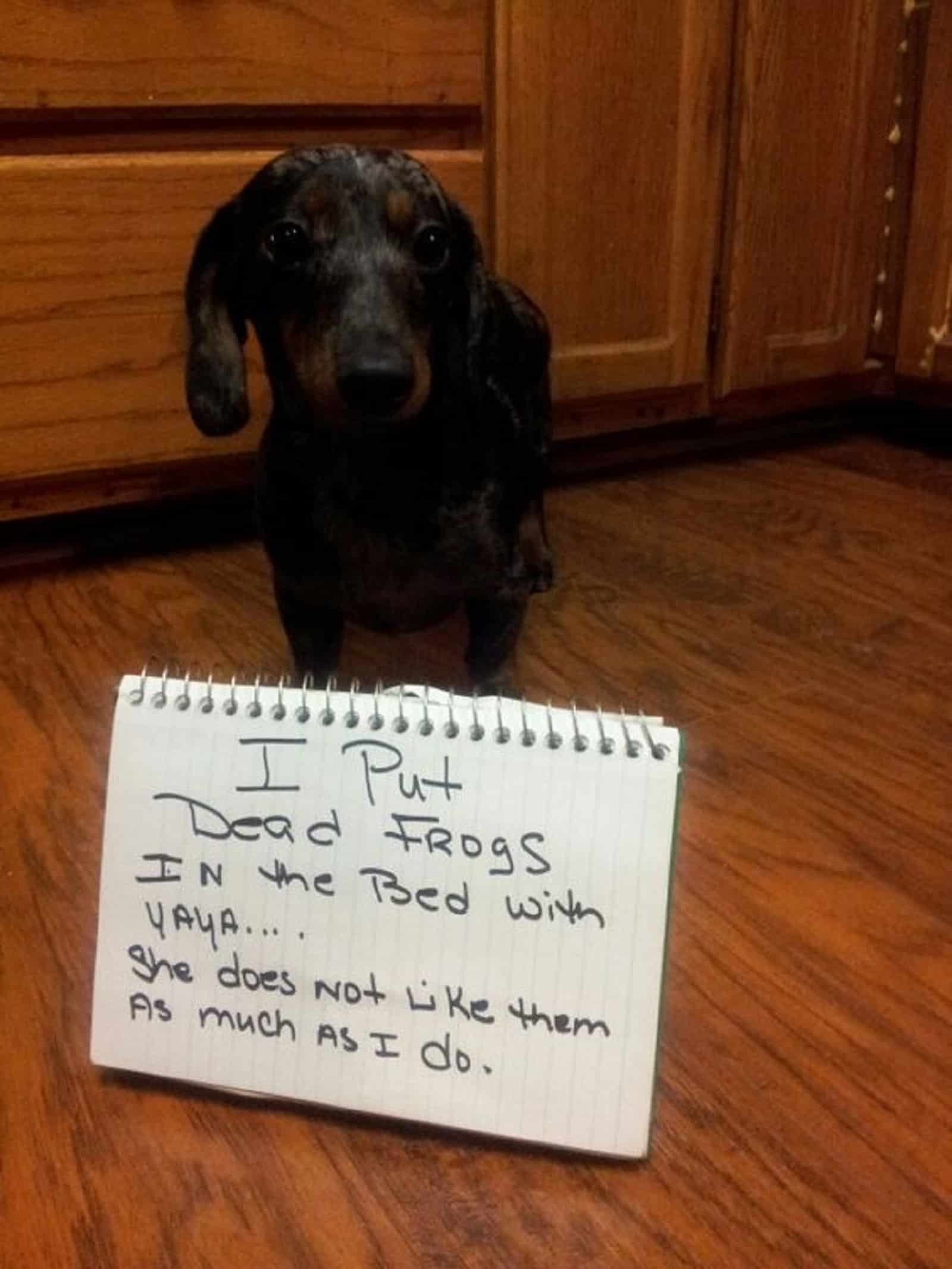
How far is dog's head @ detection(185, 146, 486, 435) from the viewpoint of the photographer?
0.97m

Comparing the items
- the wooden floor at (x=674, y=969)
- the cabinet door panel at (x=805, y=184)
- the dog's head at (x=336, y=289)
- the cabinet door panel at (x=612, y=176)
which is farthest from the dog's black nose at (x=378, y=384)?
the cabinet door panel at (x=805, y=184)

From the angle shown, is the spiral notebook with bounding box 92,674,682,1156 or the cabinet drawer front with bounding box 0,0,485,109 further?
the cabinet drawer front with bounding box 0,0,485,109

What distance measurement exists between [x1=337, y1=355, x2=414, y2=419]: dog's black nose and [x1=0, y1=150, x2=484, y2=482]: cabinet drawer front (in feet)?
2.16

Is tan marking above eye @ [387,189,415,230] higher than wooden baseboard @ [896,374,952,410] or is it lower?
higher

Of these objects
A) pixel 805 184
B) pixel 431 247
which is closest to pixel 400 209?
pixel 431 247

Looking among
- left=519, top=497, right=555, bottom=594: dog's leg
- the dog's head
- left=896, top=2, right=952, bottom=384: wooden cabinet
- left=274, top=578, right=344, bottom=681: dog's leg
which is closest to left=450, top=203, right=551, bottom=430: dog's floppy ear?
the dog's head

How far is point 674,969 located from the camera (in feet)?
2.88

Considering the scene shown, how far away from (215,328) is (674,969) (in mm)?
634

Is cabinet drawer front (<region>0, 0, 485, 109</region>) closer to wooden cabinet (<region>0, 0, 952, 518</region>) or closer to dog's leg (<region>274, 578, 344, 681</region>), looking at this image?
wooden cabinet (<region>0, 0, 952, 518</region>)

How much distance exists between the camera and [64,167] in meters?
1.42

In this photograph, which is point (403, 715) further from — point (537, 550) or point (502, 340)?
point (537, 550)

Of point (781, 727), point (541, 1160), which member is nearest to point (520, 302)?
point (781, 727)

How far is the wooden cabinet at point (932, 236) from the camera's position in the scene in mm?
1957

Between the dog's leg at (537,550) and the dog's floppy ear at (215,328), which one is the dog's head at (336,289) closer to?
the dog's floppy ear at (215,328)
